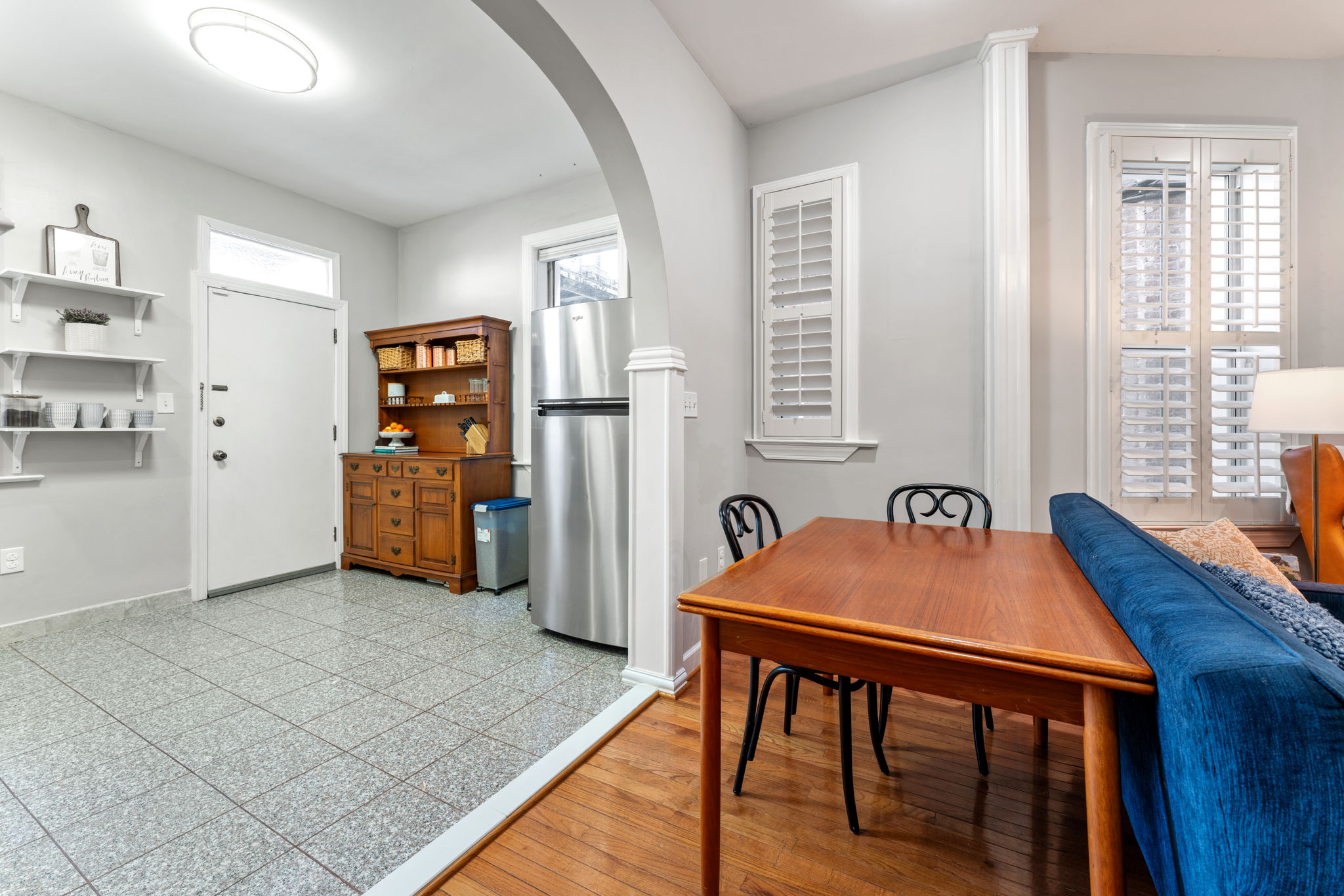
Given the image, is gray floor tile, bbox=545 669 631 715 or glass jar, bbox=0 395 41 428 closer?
gray floor tile, bbox=545 669 631 715

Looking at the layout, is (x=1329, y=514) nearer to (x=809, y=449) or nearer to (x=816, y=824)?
(x=809, y=449)

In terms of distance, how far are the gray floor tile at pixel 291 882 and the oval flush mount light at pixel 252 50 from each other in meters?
3.04

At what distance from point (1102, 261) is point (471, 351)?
383 cm

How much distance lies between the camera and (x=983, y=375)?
2.62 m

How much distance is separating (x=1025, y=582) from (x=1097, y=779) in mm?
466

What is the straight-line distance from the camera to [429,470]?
12.8ft

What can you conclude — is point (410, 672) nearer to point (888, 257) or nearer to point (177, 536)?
point (177, 536)

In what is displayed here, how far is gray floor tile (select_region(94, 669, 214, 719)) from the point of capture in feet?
7.22

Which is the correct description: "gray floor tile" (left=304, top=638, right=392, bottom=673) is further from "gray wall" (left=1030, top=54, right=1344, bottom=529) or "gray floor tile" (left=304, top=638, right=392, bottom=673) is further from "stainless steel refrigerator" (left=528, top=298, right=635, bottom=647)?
"gray wall" (left=1030, top=54, right=1344, bottom=529)

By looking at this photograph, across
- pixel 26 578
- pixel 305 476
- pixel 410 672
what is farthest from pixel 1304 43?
pixel 26 578

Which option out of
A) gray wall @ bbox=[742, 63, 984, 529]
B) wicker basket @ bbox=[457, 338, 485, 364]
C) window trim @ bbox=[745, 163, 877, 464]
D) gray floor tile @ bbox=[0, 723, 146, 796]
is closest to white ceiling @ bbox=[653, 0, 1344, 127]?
gray wall @ bbox=[742, 63, 984, 529]

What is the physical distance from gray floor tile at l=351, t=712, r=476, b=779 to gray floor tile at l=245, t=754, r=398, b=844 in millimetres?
39

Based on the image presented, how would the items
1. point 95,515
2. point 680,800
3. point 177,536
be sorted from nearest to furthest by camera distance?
1. point 680,800
2. point 95,515
3. point 177,536

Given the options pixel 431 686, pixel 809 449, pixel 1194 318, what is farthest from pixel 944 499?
pixel 431 686
